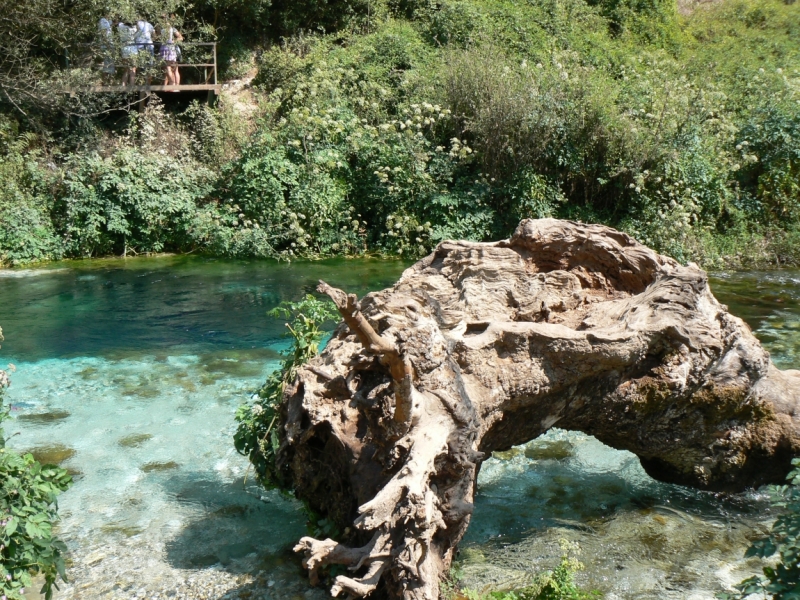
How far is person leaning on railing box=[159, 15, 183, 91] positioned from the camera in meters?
19.7

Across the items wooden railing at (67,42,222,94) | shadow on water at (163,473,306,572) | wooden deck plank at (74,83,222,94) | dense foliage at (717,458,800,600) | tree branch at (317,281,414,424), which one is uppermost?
wooden railing at (67,42,222,94)

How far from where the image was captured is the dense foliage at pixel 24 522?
12.9 ft

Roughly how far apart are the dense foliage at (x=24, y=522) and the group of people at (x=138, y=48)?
16568 mm

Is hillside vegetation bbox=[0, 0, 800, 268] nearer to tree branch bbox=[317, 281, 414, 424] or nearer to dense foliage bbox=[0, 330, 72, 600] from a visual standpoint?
tree branch bbox=[317, 281, 414, 424]

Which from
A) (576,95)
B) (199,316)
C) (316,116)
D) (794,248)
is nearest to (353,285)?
(199,316)

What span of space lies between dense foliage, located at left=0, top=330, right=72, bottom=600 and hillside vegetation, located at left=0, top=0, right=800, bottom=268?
12.4 m

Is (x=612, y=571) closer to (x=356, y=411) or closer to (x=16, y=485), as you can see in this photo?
(x=356, y=411)

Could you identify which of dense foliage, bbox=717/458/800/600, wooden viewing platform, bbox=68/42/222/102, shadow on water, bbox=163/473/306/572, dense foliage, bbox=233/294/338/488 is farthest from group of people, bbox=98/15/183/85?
dense foliage, bbox=717/458/800/600

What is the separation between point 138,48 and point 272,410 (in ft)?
53.1

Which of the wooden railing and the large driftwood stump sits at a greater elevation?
the wooden railing

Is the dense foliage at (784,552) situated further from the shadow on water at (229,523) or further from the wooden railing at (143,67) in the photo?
the wooden railing at (143,67)

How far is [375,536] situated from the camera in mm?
3941

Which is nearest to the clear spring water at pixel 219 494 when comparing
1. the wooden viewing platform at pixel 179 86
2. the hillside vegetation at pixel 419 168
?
the hillside vegetation at pixel 419 168

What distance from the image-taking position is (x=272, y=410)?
536cm
